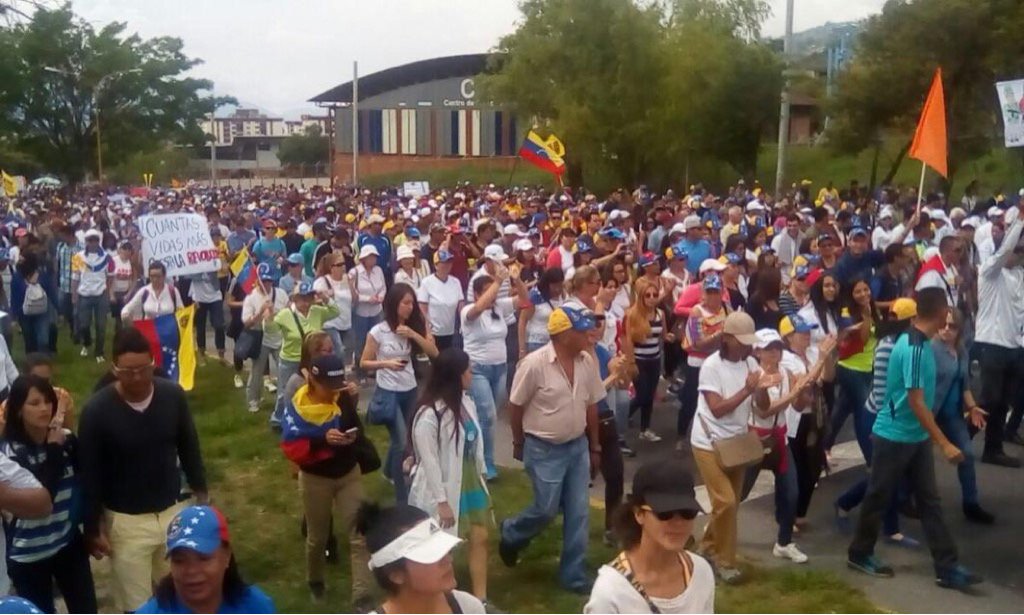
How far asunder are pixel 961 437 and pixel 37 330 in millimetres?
10463

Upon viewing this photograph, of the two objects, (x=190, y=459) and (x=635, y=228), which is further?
(x=635, y=228)

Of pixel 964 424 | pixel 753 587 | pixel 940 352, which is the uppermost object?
pixel 940 352

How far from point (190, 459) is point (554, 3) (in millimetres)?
40564

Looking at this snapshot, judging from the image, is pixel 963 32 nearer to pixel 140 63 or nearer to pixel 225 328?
pixel 225 328

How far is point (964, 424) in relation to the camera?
764cm

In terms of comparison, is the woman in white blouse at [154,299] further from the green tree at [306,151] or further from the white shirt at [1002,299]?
the green tree at [306,151]

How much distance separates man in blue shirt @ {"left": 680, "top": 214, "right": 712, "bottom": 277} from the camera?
42.7 feet

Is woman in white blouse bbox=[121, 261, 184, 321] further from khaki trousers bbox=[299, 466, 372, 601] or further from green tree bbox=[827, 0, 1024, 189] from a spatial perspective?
green tree bbox=[827, 0, 1024, 189]

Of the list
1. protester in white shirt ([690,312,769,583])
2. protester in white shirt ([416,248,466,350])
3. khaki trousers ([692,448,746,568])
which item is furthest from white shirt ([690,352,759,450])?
protester in white shirt ([416,248,466,350])

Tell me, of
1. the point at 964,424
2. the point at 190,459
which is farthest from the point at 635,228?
the point at 190,459

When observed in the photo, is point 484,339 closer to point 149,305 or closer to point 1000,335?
point 149,305

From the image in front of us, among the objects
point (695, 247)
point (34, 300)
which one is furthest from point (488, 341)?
point (34, 300)

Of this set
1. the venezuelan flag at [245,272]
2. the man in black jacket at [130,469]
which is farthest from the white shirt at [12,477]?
the venezuelan flag at [245,272]

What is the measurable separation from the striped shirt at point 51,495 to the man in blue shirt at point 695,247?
832cm
